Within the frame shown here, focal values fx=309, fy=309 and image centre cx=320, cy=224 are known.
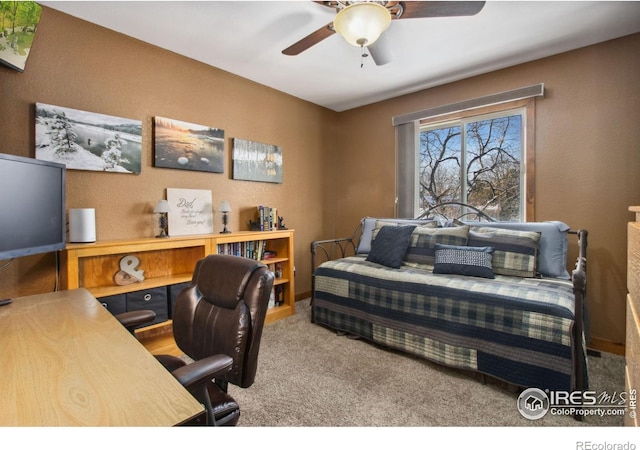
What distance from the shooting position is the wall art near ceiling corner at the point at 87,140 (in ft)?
6.86

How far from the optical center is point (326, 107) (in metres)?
4.19

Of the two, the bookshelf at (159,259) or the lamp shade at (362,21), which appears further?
the bookshelf at (159,259)

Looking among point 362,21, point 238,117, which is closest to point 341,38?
point 362,21

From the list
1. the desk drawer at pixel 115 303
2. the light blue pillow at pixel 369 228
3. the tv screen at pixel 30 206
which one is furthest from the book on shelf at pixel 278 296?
the tv screen at pixel 30 206

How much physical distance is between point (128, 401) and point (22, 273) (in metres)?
1.98

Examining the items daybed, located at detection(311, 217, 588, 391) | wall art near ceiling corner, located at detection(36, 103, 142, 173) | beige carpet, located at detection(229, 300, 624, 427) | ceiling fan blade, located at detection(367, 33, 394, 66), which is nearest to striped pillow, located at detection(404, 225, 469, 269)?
daybed, located at detection(311, 217, 588, 391)

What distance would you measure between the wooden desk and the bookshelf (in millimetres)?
835

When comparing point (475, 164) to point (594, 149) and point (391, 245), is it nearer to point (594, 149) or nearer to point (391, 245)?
point (594, 149)

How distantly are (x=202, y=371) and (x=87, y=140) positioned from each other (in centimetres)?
214

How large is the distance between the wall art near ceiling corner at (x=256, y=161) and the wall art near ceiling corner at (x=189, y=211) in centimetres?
45

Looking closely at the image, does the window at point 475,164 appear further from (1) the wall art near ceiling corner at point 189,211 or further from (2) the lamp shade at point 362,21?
(1) the wall art near ceiling corner at point 189,211

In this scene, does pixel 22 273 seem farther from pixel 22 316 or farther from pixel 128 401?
pixel 128 401

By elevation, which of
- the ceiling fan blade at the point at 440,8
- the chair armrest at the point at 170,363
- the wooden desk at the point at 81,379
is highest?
the ceiling fan blade at the point at 440,8

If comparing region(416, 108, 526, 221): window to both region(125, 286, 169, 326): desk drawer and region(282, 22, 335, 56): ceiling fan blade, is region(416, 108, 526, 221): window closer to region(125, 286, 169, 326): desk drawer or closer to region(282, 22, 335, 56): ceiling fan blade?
region(282, 22, 335, 56): ceiling fan blade
